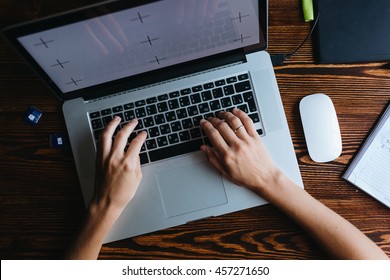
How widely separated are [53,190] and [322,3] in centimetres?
75

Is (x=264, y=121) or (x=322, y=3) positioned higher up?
(x=322, y=3)

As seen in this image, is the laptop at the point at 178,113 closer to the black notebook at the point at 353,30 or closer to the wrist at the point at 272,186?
the wrist at the point at 272,186

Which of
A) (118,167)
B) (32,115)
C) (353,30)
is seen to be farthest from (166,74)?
(353,30)

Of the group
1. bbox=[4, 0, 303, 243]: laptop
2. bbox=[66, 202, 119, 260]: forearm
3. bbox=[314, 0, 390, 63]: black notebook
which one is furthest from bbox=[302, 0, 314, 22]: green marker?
bbox=[66, 202, 119, 260]: forearm

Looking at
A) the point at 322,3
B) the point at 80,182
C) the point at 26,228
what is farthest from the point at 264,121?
the point at 26,228

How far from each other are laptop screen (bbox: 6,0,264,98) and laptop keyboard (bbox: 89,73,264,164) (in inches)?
2.9

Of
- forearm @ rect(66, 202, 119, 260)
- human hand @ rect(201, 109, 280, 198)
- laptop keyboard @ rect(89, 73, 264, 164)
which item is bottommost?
forearm @ rect(66, 202, 119, 260)

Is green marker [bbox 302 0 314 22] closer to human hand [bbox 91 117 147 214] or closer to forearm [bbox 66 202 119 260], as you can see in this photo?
Result: human hand [bbox 91 117 147 214]

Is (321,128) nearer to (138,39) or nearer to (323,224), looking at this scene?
(323,224)

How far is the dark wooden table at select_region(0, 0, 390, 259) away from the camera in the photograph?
31.6 inches

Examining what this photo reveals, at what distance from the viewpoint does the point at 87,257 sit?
754mm

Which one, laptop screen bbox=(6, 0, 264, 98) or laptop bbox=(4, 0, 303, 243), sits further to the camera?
laptop bbox=(4, 0, 303, 243)

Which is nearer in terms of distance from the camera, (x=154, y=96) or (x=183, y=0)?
(x=183, y=0)
